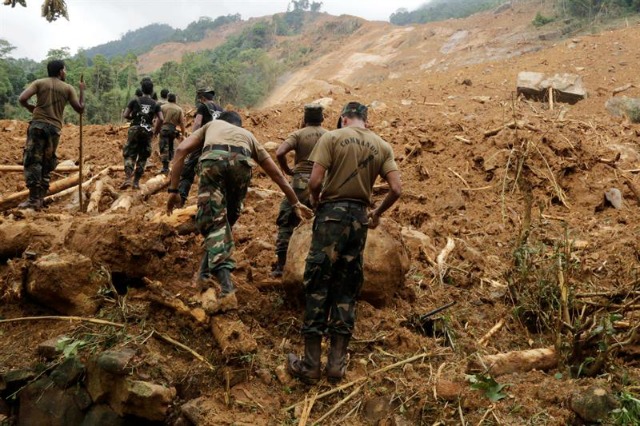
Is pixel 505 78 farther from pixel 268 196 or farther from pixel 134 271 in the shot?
pixel 134 271

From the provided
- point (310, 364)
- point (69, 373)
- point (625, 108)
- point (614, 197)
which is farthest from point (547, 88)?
point (69, 373)

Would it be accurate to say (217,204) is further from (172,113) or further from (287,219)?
(172,113)

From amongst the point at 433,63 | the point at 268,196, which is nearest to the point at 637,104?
the point at 268,196

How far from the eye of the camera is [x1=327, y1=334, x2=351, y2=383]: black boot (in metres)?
3.23

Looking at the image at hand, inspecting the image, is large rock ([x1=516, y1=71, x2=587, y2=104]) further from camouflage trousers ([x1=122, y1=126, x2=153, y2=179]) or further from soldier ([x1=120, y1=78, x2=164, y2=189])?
camouflage trousers ([x1=122, y1=126, x2=153, y2=179])

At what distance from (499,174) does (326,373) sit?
5415mm

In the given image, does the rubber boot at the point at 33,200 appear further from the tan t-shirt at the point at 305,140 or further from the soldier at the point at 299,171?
the tan t-shirt at the point at 305,140

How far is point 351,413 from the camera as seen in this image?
303 centimetres

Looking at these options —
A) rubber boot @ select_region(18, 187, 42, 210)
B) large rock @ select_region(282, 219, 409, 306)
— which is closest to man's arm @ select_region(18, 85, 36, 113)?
rubber boot @ select_region(18, 187, 42, 210)

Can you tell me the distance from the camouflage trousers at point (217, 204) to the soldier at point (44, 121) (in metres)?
2.80

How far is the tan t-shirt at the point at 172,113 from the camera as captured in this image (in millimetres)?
8605

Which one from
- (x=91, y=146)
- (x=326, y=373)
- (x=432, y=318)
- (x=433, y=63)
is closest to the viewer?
(x=326, y=373)

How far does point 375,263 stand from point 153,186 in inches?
176

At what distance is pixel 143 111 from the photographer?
24.3 feet
